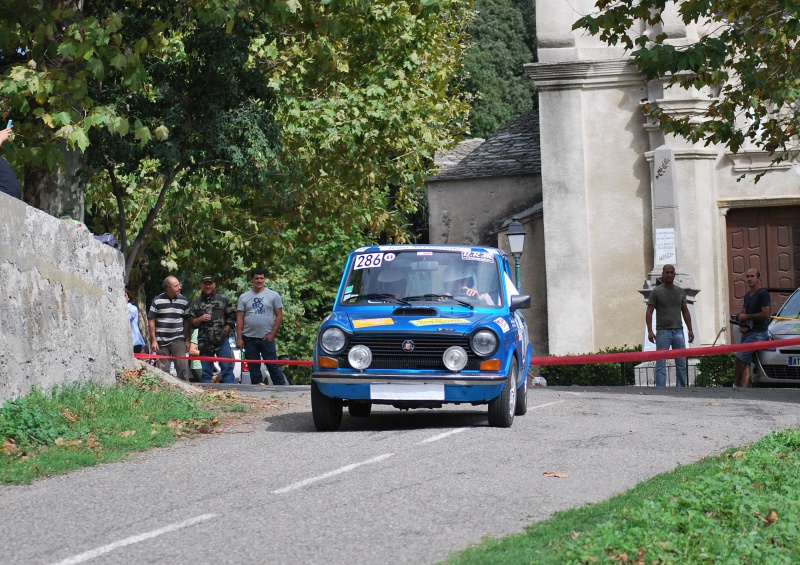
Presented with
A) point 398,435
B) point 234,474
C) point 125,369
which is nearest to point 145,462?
point 234,474

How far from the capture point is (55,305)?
40.6 ft

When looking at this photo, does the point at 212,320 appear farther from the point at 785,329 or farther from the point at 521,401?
the point at 785,329

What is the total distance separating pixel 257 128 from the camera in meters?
17.5

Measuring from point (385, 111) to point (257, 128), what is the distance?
8.02 m

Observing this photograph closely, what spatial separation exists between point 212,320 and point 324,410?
7.71m

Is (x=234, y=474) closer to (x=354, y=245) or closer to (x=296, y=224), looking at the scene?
(x=296, y=224)

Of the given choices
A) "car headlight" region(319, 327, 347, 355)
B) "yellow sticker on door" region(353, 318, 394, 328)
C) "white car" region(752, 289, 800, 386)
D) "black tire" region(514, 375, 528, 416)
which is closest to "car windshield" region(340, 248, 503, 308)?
"yellow sticker on door" region(353, 318, 394, 328)

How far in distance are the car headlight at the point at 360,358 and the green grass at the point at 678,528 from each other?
12.3 feet

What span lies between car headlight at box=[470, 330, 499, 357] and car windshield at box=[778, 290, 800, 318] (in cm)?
963

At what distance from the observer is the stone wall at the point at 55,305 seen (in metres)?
11.3

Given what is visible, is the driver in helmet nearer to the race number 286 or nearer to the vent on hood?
the vent on hood

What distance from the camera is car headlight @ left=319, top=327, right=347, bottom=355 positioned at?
38.6 feet

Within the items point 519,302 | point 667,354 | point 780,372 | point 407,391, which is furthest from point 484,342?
point 780,372

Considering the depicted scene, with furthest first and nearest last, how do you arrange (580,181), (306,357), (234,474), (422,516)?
(306,357) → (580,181) → (234,474) → (422,516)
